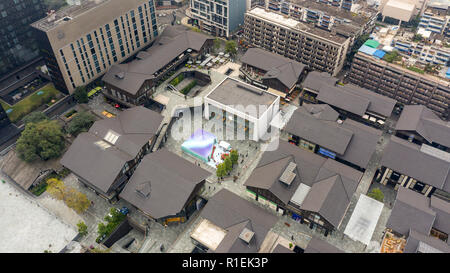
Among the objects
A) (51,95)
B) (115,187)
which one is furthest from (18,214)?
(51,95)

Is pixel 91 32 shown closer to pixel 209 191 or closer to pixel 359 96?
pixel 209 191

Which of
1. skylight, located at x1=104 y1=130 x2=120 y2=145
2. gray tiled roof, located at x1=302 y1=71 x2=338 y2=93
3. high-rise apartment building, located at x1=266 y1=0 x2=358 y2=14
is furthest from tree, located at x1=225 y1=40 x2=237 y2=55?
skylight, located at x1=104 y1=130 x2=120 y2=145

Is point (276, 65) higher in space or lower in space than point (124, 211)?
higher

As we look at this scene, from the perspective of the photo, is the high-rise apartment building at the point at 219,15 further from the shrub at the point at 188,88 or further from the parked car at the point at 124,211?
the parked car at the point at 124,211

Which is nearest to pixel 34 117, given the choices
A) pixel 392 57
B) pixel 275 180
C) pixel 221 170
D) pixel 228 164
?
pixel 221 170

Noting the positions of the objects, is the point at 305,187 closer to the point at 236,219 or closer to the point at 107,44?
the point at 236,219

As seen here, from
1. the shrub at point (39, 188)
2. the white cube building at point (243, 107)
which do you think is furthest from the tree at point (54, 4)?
the white cube building at point (243, 107)
